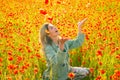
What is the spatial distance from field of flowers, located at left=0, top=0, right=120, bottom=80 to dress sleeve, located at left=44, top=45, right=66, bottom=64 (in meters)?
0.22

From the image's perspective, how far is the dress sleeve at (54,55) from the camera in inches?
148

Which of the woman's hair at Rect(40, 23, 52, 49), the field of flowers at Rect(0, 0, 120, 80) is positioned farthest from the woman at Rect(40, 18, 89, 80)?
the field of flowers at Rect(0, 0, 120, 80)

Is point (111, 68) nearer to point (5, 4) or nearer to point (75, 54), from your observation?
point (75, 54)

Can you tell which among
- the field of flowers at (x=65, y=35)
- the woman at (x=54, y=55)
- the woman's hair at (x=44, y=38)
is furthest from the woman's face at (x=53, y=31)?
the field of flowers at (x=65, y=35)

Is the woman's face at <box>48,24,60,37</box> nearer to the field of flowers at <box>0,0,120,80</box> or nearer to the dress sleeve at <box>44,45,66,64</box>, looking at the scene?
the dress sleeve at <box>44,45,66,64</box>

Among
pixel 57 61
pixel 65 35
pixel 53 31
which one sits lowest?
pixel 57 61

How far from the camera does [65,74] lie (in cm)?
430

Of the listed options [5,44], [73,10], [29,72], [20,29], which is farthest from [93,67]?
[73,10]

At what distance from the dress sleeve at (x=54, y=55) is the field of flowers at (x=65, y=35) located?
0.22 metres

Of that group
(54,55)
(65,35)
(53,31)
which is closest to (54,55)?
(54,55)

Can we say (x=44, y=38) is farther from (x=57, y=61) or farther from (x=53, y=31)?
(x=57, y=61)

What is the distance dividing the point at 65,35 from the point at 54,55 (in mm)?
1601

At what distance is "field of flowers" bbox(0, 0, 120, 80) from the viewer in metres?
4.13

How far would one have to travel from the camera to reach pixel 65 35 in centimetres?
560
